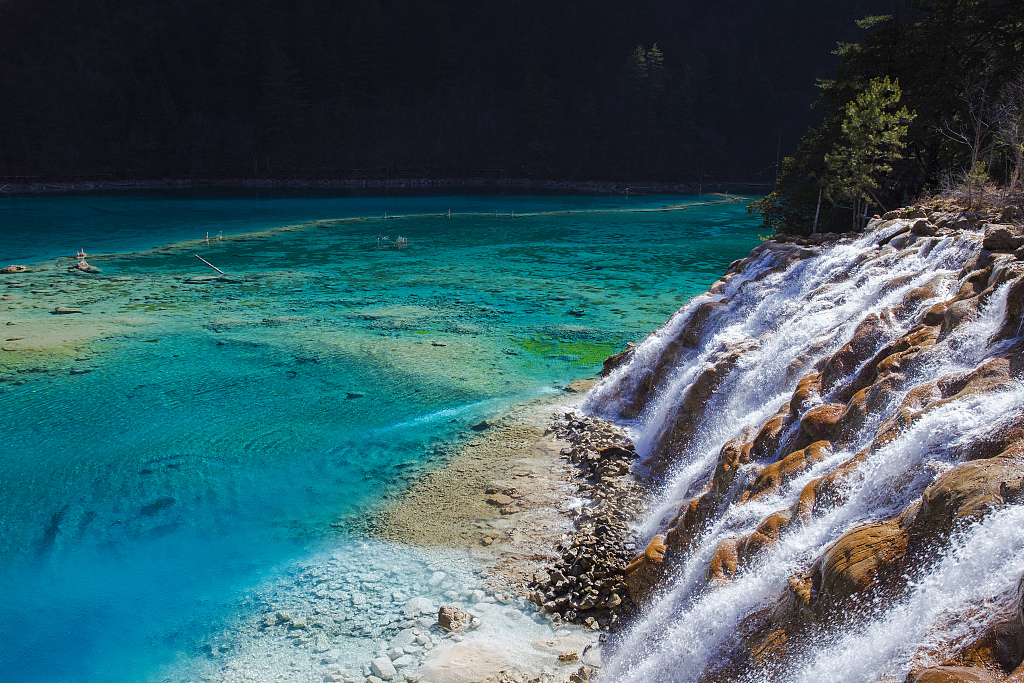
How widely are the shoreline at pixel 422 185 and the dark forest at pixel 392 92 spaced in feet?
5.09

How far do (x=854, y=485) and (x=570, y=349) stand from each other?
1501 cm

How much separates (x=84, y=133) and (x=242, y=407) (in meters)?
92.1

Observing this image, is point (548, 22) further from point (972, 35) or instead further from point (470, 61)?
point (972, 35)

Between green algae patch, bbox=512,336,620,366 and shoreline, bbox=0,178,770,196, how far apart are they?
69.9 meters

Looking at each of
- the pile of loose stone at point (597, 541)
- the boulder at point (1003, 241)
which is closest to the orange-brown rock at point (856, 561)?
the pile of loose stone at point (597, 541)

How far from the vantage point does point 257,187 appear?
88000mm

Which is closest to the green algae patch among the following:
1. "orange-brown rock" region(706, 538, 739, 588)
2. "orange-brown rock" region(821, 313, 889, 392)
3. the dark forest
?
"orange-brown rock" region(821, 313, 889, 392)

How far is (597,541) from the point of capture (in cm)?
1103

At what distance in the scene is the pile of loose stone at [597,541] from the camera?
31.5ft

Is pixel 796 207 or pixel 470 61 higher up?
pixel 470 61

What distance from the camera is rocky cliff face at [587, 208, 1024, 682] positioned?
19.2 feet

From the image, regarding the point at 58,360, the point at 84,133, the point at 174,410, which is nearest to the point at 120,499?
the point at 174,410

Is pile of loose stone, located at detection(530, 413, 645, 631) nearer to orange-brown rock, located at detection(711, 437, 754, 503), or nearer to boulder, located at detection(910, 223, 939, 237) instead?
orange-brown rock, located at detection(711, 437, 754, 503)

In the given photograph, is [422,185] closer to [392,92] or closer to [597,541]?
[392,92]
